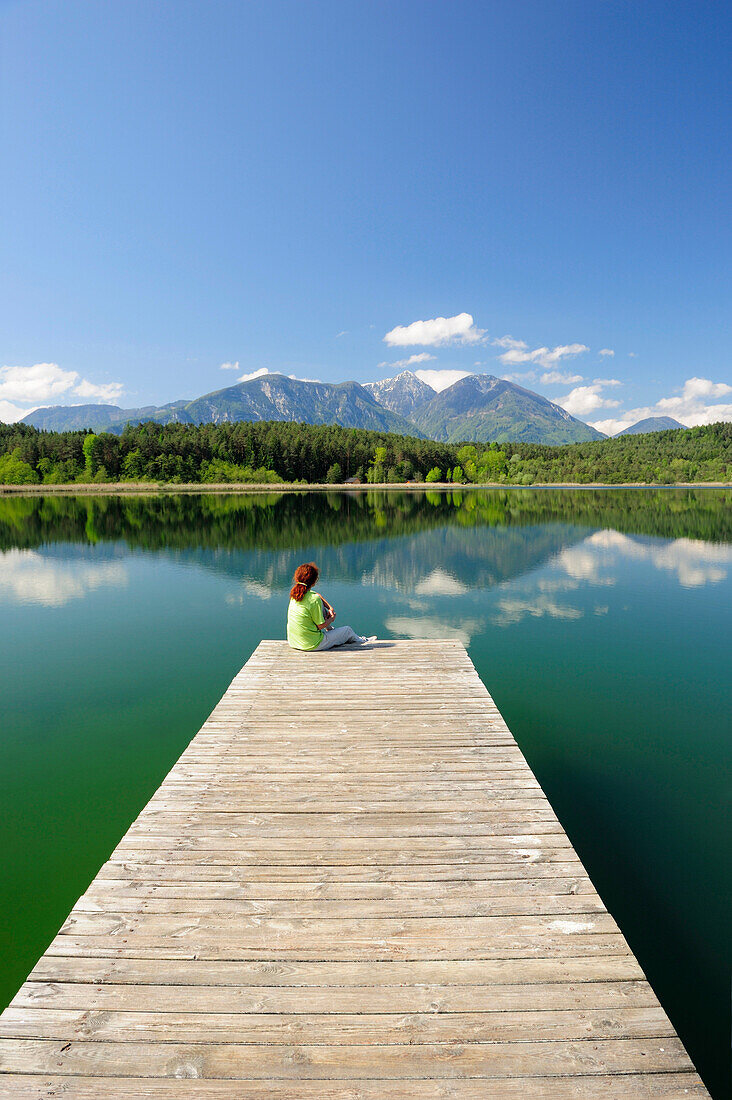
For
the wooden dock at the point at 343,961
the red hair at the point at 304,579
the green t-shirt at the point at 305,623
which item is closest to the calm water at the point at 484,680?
the wooden dock at the point at 343,961

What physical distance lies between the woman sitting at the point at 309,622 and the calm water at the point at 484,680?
A: 2.96 metres

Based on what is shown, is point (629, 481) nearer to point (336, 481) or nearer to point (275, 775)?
point (336, 481)

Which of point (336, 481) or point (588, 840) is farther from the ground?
point (336, 481)

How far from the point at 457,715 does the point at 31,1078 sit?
5.95m

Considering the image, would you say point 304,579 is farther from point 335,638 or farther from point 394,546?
point 394,546

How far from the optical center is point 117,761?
944 cm

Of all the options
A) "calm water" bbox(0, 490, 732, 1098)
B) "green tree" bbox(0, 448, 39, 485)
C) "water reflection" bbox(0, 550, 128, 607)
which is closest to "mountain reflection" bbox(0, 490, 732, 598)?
"water reflection" bbox(0, 550, 128, 607)

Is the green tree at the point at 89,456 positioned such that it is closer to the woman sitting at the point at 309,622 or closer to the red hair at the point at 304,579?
Result: the woman sitting at the point at 309,622

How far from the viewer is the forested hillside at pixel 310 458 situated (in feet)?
406

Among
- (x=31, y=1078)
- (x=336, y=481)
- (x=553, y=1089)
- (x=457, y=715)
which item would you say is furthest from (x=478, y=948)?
(x=336, y=481)

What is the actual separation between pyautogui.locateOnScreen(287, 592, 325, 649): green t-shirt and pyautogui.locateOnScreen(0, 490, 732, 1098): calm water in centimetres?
285

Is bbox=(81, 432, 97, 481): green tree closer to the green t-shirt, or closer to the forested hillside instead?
the forested hillside

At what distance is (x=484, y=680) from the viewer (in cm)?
1298

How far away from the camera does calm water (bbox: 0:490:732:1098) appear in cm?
629
